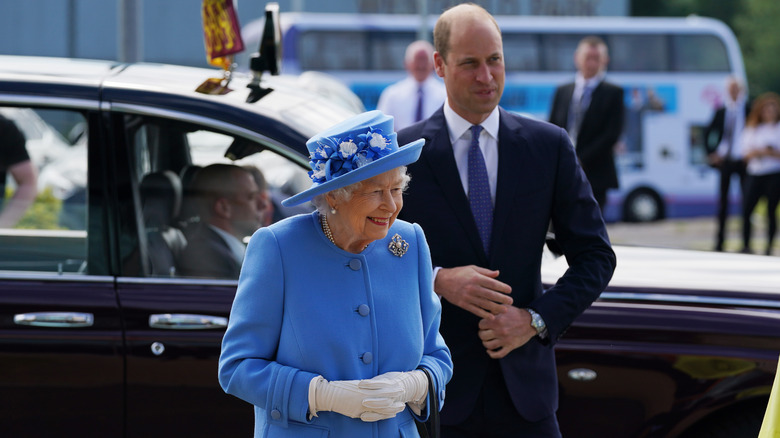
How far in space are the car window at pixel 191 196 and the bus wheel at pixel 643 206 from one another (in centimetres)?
1762

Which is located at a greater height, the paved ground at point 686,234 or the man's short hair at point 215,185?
the man's short hair at point 215,185

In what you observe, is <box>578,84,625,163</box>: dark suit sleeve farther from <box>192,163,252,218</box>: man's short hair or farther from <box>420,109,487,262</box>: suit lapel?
<box>420,109,487,262</box>: suit lapel

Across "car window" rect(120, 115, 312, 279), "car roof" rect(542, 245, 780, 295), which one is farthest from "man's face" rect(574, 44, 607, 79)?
"car window" rect(120, 115, 312, 279)

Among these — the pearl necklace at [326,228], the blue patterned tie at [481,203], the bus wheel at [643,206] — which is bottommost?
the bus wheel at [643,206]

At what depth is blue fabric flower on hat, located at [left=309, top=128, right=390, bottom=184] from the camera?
2.30m

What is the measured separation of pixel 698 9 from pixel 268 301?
52.4 meters

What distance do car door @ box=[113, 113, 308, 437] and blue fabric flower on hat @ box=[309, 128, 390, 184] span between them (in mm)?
1242

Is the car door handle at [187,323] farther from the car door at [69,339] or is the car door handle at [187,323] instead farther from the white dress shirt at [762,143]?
the white dress shirt at [762,143]

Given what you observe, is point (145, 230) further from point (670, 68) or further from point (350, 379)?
point (670, 68)

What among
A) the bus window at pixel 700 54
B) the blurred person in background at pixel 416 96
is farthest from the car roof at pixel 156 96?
the bus window at pixel 700 54

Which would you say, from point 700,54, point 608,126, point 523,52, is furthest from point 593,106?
point 700,54

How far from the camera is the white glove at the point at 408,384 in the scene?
7.39 feet


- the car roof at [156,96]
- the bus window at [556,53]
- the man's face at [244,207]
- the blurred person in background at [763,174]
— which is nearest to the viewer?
the car roof at [156,96]

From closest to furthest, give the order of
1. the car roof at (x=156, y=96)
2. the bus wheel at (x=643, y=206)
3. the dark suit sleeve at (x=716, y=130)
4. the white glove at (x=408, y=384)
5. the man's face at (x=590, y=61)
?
the white glove at (x=408, y=384), the car roof at (x=156, y=96), the man's face at (x=590, y=61), the dark suit sleeve at (x=716, y=130), the bus wheel at (x=643, y=206)
